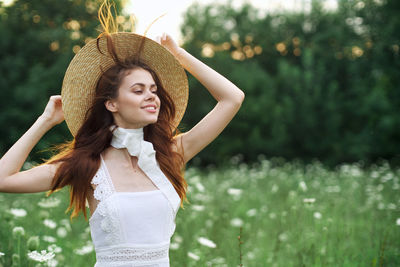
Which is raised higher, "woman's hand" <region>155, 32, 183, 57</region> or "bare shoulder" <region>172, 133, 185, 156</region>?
"woman's hand" <region>155, 32, 183, 57</region>

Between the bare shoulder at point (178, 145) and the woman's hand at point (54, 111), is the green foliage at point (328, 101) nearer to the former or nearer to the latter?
the bare shoulder at point (178, 145)

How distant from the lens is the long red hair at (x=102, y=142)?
179 centimetres

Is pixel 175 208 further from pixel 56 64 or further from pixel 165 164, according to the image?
pixel 56 64

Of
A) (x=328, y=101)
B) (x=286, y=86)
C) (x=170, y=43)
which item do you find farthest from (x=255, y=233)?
(x=286, y=86)

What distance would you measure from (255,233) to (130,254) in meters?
2.60

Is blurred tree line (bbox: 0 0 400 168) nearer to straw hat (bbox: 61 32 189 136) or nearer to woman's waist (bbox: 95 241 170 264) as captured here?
straw hat (bbox: 61 32 189 136)

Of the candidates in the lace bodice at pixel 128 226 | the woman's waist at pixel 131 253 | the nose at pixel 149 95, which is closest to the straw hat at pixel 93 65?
the nose at pixel 149 95

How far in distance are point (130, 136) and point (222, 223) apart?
2242 mm

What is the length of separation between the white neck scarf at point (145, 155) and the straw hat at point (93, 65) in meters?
0.21

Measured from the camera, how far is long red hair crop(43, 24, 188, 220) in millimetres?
1791

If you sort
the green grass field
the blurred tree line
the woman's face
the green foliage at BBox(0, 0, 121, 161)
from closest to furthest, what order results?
the woman's face
the green grass field
the green foliage at BBox(0, 0, 121, 161)
the blurred tree line

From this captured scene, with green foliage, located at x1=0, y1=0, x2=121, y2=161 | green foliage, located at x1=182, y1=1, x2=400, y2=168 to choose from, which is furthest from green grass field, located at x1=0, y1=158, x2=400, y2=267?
green foliage, located at x1=182, y1=1, x2=400, y2=168

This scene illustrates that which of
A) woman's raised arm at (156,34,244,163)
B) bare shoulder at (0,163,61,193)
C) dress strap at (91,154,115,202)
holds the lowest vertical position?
dress strap at (91,154,115,202)

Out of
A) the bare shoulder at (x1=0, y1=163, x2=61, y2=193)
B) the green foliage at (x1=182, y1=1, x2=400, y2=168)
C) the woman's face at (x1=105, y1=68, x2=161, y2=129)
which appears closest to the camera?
the bare shoulder at (x1=0, y1=163, x2=61, y2=193)
